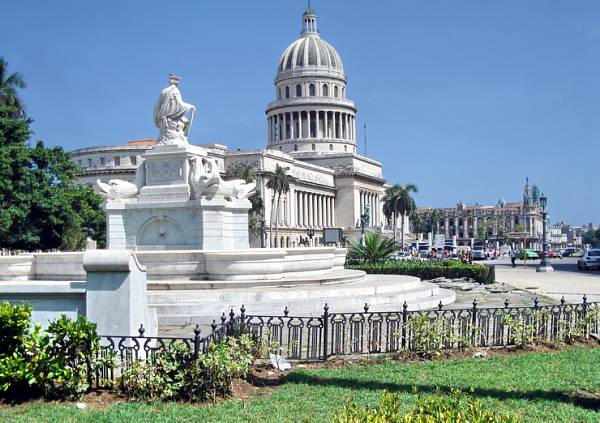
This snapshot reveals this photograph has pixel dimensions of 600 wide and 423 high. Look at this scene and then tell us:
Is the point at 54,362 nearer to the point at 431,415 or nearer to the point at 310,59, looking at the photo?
the point at 431,415

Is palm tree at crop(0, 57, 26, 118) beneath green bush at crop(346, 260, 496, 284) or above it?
above

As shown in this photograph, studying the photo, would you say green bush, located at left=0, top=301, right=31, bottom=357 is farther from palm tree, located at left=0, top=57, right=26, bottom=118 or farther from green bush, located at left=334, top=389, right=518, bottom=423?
palm tree, located at left=0, top=57, right=26, bottom=118

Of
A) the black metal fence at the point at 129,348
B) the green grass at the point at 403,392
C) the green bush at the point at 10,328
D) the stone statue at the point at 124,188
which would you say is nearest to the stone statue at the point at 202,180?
the stone statue at the point at 124,188

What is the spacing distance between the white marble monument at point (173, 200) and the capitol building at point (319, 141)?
79.0 m

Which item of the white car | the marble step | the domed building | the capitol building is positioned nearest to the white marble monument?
the marble step

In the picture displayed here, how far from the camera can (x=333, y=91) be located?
124562mm

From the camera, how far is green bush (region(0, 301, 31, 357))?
29.1 ft

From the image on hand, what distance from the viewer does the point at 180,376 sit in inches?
348

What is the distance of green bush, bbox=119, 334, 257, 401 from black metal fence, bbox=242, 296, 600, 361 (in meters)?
2.01

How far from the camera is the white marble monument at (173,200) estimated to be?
22.2 meters

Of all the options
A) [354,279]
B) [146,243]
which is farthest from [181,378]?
[146,243]

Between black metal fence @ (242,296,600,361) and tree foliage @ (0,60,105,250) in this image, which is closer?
black metal fence @ (242,296,600,361)

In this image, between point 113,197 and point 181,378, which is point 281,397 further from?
point 113,197

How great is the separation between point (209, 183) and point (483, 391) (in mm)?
14380
